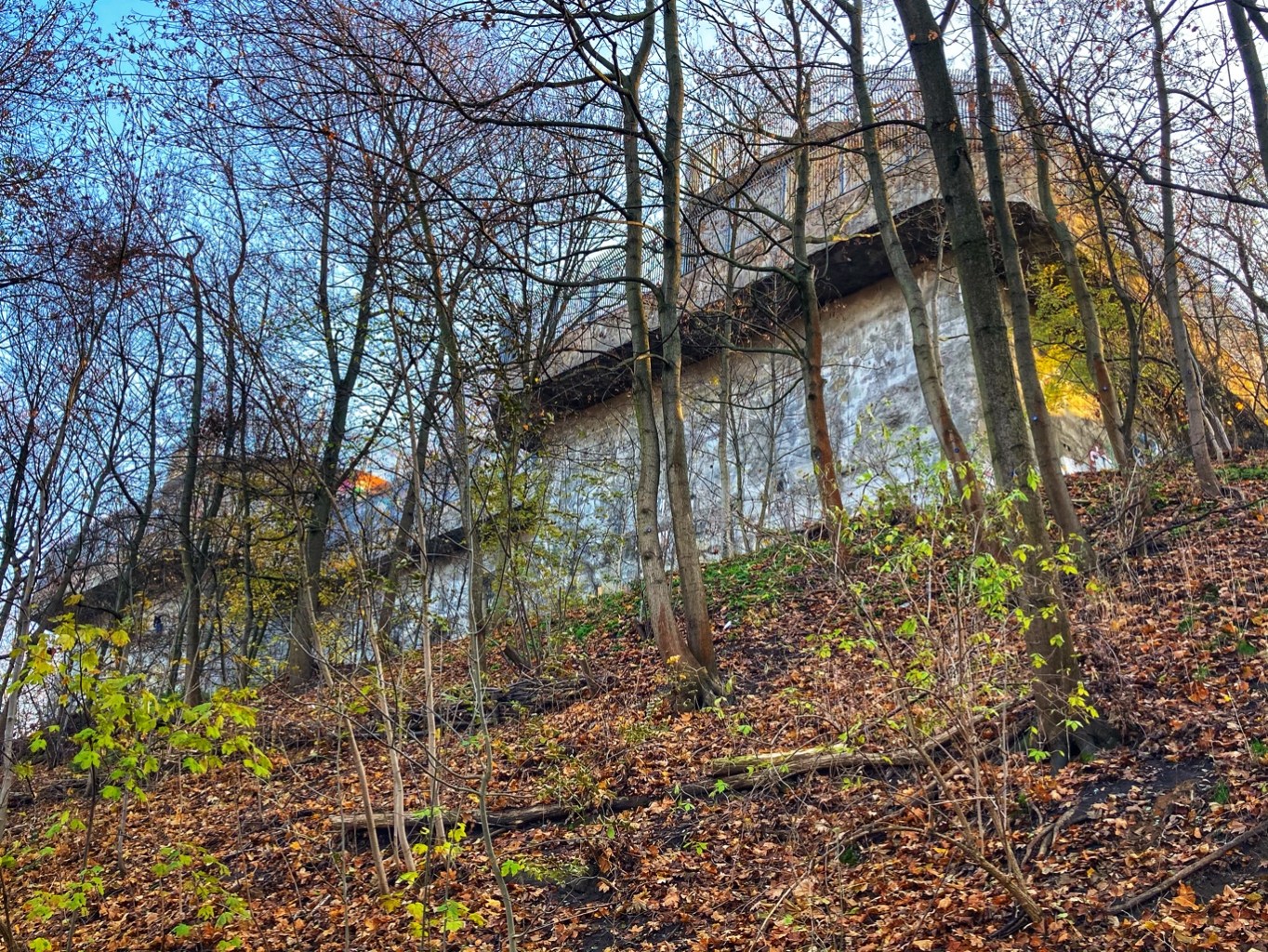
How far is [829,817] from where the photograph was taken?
17.4 feet

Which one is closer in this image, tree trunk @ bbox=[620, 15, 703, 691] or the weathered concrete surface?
tree trunk @ bbox=[620, 15, 703, 691]

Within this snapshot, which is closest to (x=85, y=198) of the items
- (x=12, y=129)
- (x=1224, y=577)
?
(x=12, y=129)

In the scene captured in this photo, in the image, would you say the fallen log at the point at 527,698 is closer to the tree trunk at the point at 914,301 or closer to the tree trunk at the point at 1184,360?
the tree trunk at the point at 914,301

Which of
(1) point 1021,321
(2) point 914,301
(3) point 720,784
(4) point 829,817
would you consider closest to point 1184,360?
(1) point 1021,321

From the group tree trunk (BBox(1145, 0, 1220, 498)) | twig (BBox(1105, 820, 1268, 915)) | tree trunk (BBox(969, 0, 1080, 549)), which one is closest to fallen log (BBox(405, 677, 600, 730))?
tree trunk (BBox(969, 0, 1080, 549))

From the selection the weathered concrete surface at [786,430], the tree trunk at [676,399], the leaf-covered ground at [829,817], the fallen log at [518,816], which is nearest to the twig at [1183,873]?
the leaf-covered ground at [829,817]

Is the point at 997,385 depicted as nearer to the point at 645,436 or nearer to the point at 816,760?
the point at 816,760

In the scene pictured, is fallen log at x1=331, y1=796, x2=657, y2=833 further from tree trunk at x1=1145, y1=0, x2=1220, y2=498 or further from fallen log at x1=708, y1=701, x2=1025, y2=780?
tree trunk at x1=1145, y1=0, x2=1220, y2=498

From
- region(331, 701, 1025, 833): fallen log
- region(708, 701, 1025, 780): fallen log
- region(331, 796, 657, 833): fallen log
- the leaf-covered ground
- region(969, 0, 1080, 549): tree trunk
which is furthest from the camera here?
region(969, 0, 1080, 549): tree trunk

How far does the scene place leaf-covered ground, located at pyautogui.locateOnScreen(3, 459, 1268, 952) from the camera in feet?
13.1

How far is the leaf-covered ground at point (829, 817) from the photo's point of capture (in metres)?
3.98

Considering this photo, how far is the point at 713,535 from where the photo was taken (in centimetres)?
1709

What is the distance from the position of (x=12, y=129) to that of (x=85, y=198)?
3.29 meters

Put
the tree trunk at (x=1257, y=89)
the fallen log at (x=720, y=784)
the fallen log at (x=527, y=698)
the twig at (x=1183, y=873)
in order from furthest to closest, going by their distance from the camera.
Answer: the fallen log at (x=527, y=698) → the tree trunk at (x=1257, y=89) → the fallen log at (x=720, y=784) → the twig at (x=1183, y=873)
